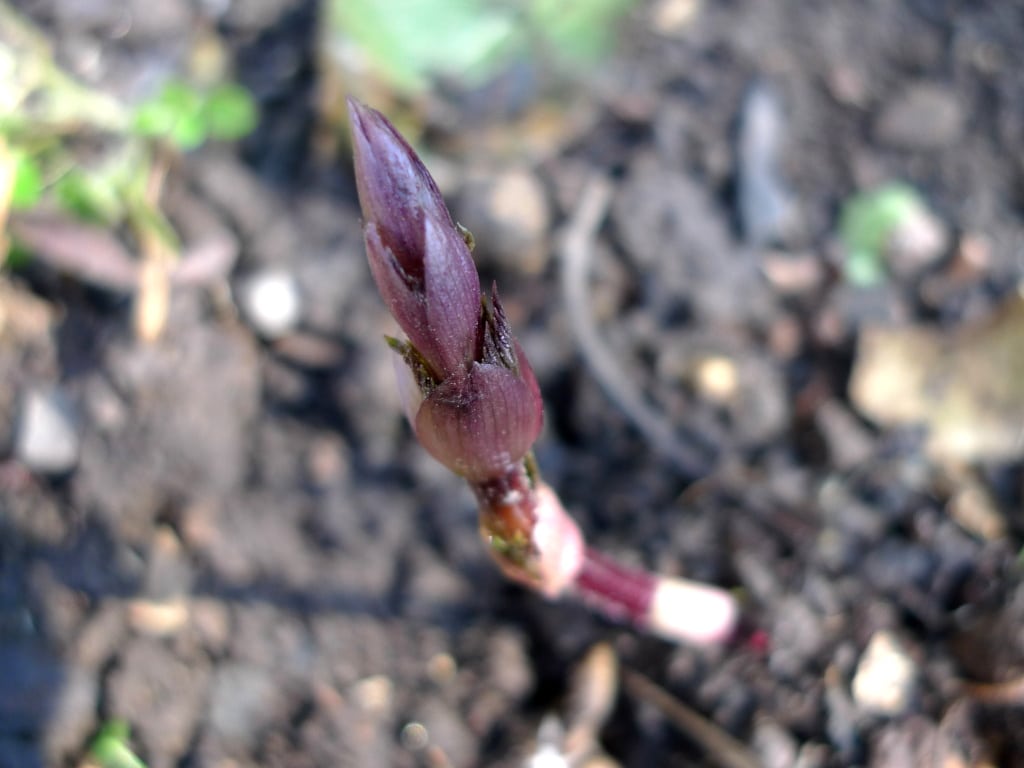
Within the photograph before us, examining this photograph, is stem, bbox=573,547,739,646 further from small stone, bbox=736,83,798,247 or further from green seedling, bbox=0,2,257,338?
green seedling, bbox=0,2,257,338

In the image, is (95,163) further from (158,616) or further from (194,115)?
(158,616)

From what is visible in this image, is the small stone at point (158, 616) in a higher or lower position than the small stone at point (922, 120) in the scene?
lower

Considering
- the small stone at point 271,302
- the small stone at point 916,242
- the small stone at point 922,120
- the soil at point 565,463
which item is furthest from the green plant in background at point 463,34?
the small stone at point 916,242

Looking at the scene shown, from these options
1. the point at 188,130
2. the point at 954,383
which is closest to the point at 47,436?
the point at 188,130

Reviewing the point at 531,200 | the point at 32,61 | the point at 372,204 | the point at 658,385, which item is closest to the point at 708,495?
the point at 658,385

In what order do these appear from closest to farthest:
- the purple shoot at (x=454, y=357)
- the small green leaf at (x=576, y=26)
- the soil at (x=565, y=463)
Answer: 1. the purple shoot at (x=454, y=357)
2. the soil at (x=565, y=463)
3. the small green leaf at (x=576, y=26)

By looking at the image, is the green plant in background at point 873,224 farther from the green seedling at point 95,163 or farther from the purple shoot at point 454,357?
the green seedling at point 95,163

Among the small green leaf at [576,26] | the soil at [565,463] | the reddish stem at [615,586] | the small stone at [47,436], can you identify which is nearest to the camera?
the reddish stem at [615,586]
